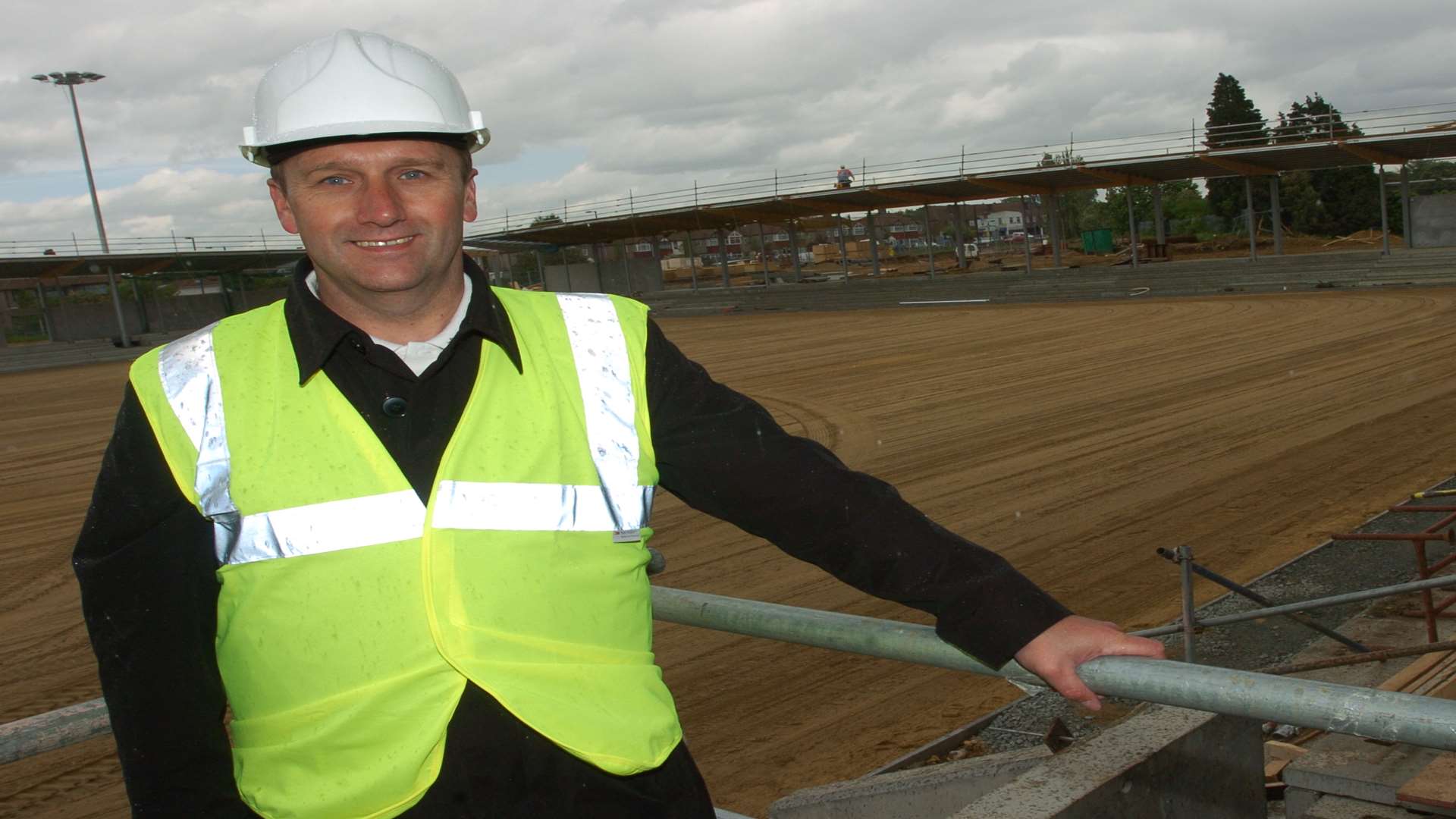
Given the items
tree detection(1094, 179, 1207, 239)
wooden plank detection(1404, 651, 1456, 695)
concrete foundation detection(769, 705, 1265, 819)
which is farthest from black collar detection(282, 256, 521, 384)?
tree detection(1094, 179, 1207, 239)

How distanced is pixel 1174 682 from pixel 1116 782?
5.52 ft

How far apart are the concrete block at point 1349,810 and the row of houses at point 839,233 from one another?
132ft

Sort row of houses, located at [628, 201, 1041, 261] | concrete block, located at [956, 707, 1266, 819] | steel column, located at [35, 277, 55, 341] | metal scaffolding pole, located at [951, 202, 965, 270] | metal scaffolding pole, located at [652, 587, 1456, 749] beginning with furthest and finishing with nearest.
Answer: row of houses, located at [628, 201, 1041, 261], steel column, located at [35, 277, 55, 341], metal scaffolding pole, located at [951, 202, 965, 270], concrete block, located at [956, 707, 1266, 819], metal scaffolding pole, located at [652, 587, 1456, 749]

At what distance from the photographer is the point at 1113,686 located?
1.73 meters

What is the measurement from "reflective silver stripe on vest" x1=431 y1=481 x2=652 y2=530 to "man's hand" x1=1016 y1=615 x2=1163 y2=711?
671 millimetres

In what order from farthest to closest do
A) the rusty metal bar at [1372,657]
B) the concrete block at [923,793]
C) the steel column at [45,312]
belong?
the steel column at [45,312], the rusty metal bar at [1372,657], the concrete block at [923,793]

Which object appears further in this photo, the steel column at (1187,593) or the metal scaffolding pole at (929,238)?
the metal scaffolding pole at (929,238)

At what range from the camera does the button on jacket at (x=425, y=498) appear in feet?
5.94

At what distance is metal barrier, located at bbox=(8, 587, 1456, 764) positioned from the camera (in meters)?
1.47

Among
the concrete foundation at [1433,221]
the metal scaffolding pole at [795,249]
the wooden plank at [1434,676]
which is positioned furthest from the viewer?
the metal scaffolding pole at [795,249]

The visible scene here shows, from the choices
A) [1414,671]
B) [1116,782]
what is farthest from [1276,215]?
[1116,782]

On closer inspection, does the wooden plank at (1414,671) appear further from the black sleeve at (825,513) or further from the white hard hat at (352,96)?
the white hard hat at (352,96)

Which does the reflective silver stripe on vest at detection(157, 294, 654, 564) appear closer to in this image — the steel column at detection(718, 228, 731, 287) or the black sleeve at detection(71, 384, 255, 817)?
the black sleeve at detection(71, 384, 255, 817)

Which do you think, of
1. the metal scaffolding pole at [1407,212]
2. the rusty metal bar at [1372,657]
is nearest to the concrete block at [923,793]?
the rusty metal bar at [1372,657]
